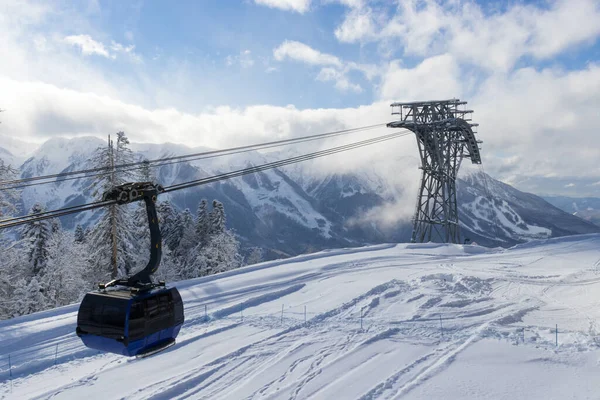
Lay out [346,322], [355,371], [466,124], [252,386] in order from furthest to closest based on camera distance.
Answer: [466,124], [346,322], [355,371], [252,386]

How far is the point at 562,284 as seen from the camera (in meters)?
23.6

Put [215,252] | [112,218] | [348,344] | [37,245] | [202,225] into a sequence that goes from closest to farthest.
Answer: [348,344]
[112,218]
[37,245]
[215,252]
[202,225]

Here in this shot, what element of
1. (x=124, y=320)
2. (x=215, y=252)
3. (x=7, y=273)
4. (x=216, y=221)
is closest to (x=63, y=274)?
(x=7, y=273)

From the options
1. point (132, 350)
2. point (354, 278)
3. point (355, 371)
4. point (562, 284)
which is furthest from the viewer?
point (354, 278)

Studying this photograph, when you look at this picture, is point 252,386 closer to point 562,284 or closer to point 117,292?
point 117,292

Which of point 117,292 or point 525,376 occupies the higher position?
point 117,292

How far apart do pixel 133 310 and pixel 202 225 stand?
117ft

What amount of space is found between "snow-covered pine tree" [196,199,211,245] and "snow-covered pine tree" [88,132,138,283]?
36.4 ft

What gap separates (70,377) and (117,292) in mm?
4690

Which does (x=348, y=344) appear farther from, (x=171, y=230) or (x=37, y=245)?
(x=171, y=230)

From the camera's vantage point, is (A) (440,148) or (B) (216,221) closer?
(A) (440,148)

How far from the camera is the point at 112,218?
2805cm

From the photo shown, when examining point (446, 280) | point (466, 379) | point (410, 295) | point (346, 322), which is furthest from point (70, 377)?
point (446, 280)

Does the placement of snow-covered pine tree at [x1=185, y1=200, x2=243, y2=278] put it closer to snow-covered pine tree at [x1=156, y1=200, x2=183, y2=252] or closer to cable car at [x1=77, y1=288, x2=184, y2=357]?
snow-covered pine tree at [x1=156, y1=200, x2=183, y2=252]
